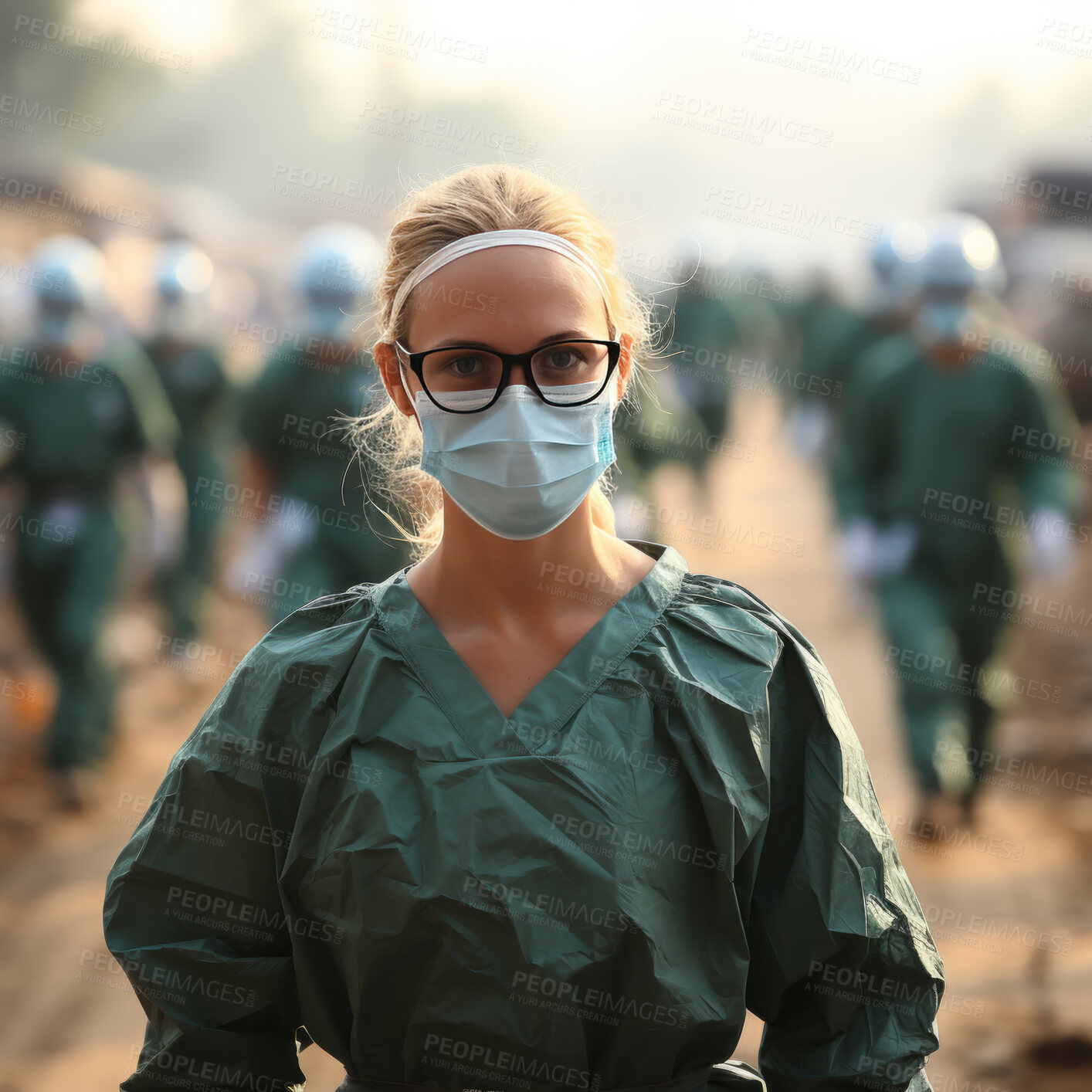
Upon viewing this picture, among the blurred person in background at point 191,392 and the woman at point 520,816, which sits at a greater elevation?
the blurred person in background at point 191,392

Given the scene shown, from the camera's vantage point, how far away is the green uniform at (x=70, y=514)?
7.39 m

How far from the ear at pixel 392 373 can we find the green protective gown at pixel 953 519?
4746mm

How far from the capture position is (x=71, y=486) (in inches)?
294

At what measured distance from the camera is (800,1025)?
1803 millimetres

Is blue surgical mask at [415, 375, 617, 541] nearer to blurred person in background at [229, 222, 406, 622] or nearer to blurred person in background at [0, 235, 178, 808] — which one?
blurred person in background at [229, 222, 406, 622]

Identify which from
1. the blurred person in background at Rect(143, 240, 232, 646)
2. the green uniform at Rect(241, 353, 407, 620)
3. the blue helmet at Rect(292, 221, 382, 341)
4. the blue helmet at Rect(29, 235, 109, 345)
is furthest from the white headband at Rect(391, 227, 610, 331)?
A: the blurred person in background at Rect(143, 240, 232, 646)

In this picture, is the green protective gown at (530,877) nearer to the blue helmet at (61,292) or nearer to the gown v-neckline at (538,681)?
the gown v-neckline at (538,681)

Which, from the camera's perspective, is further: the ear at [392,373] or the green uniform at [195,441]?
the green uniform at [195,441]

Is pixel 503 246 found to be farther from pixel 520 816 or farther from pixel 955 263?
pixel 955 263

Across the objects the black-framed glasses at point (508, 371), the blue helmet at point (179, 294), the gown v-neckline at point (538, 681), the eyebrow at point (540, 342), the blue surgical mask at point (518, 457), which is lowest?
the gown v-neckline at point (538, 681)

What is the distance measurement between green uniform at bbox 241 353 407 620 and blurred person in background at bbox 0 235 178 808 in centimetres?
120

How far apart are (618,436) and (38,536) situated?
3456 millimetres

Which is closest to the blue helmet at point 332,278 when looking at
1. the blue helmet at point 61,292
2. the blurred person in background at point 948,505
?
the blue helmet at point 61,292

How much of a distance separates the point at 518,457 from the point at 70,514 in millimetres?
6131
